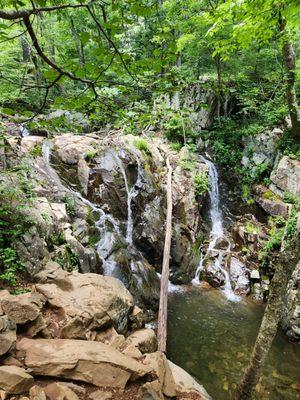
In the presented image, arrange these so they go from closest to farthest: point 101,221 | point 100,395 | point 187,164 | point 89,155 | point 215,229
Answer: point 100,395, point 101,221, point 89,155, point 215,229, point 187,164

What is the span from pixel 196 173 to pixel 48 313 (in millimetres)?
10211

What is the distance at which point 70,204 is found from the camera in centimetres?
924

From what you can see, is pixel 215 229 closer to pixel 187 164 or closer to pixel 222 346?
pixel 187 164

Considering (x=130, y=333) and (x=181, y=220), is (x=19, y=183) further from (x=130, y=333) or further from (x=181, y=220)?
(x=181, y=220)

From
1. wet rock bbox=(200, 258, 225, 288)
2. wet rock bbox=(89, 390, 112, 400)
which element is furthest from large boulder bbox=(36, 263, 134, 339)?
wet rock bbox=(200, 258, 225, 288)

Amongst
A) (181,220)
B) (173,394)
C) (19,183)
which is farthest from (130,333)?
(181,220)

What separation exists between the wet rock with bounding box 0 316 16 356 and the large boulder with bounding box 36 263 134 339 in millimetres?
→ 721

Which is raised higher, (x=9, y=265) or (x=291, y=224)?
(x=291, y=224)

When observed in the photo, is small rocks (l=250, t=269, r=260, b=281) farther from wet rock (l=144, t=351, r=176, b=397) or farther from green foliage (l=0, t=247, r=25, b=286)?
green foliage (l=0, t=247, r=25, b=286)

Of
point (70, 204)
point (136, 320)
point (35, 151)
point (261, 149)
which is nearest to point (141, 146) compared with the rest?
point (70, 204)

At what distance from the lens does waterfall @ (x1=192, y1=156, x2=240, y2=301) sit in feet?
35.6

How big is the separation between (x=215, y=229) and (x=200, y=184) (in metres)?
2.18

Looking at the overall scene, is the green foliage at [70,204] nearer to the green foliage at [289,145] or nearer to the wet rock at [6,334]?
the wet rock at [6,334]

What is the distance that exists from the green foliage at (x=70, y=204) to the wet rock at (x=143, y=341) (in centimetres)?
456
